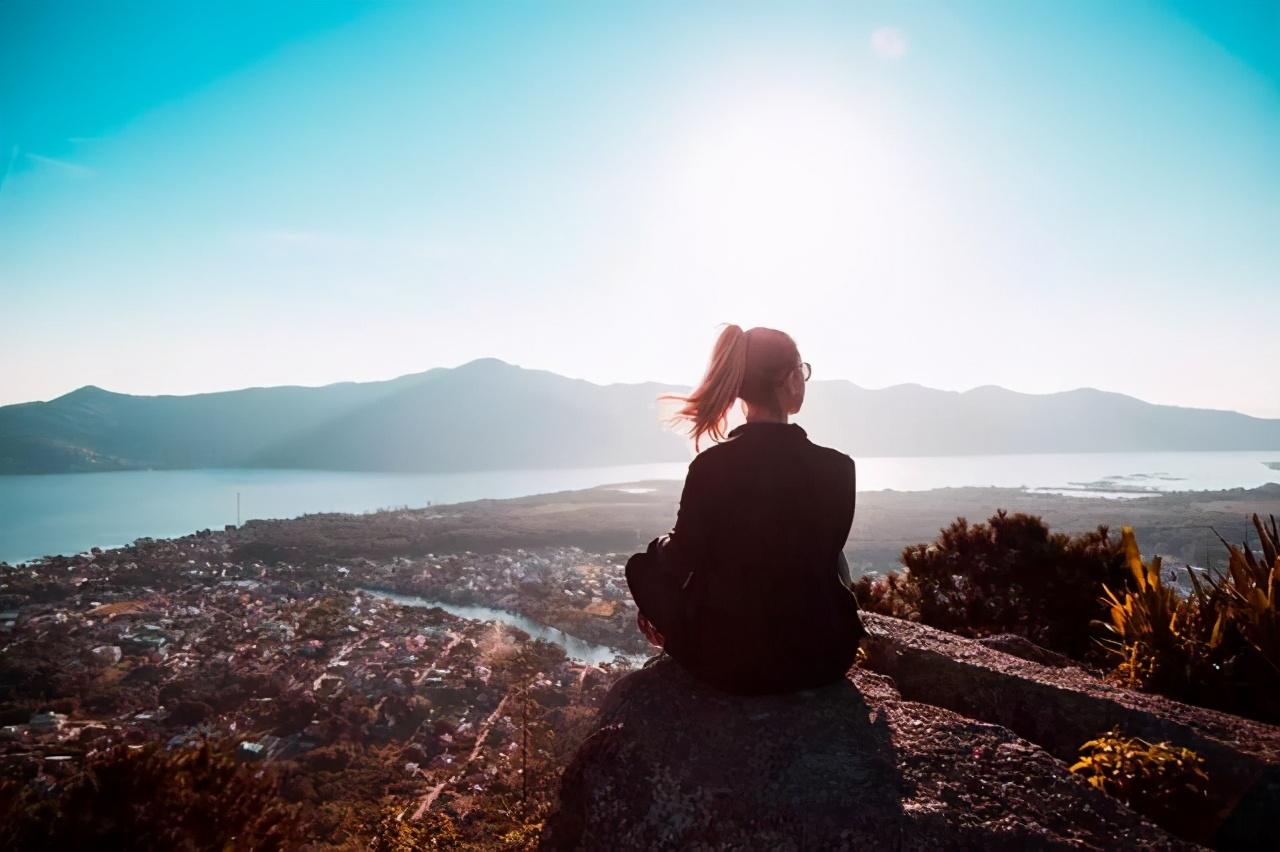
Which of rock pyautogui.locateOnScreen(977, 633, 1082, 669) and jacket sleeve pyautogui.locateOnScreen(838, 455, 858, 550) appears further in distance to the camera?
rock pyautogui.locateOnScreen(977, 633, 1082, 669)

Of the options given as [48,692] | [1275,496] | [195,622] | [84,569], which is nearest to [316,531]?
[84,569]

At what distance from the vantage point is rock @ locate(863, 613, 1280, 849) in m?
2.27

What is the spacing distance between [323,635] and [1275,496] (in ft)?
295

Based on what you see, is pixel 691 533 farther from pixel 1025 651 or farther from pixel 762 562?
pixel 1025 651

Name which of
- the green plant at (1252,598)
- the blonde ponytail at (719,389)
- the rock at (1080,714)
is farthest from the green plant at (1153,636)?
the blonde ponytail at (719,389)

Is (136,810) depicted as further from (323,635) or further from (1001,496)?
(1001,496)

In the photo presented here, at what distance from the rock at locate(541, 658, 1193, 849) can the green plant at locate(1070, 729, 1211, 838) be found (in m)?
0.33

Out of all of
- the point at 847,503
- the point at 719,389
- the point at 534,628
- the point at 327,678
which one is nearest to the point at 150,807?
the point at 719,389

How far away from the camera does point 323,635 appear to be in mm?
34000

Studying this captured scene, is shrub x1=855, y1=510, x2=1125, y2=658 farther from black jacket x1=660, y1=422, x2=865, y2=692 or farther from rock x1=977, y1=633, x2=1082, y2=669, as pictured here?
black jacket x1=660, y1=422, x2=865, y2=692

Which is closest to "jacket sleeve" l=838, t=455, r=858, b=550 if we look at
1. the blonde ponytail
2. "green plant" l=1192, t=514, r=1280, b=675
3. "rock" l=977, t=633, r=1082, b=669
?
the blonde ponytail

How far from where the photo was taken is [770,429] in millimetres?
2775

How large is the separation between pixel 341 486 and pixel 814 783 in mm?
172925

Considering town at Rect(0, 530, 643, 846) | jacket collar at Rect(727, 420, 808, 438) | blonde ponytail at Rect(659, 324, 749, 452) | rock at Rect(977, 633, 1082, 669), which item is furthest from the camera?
town at Rect(0, 530, 643, 846)
